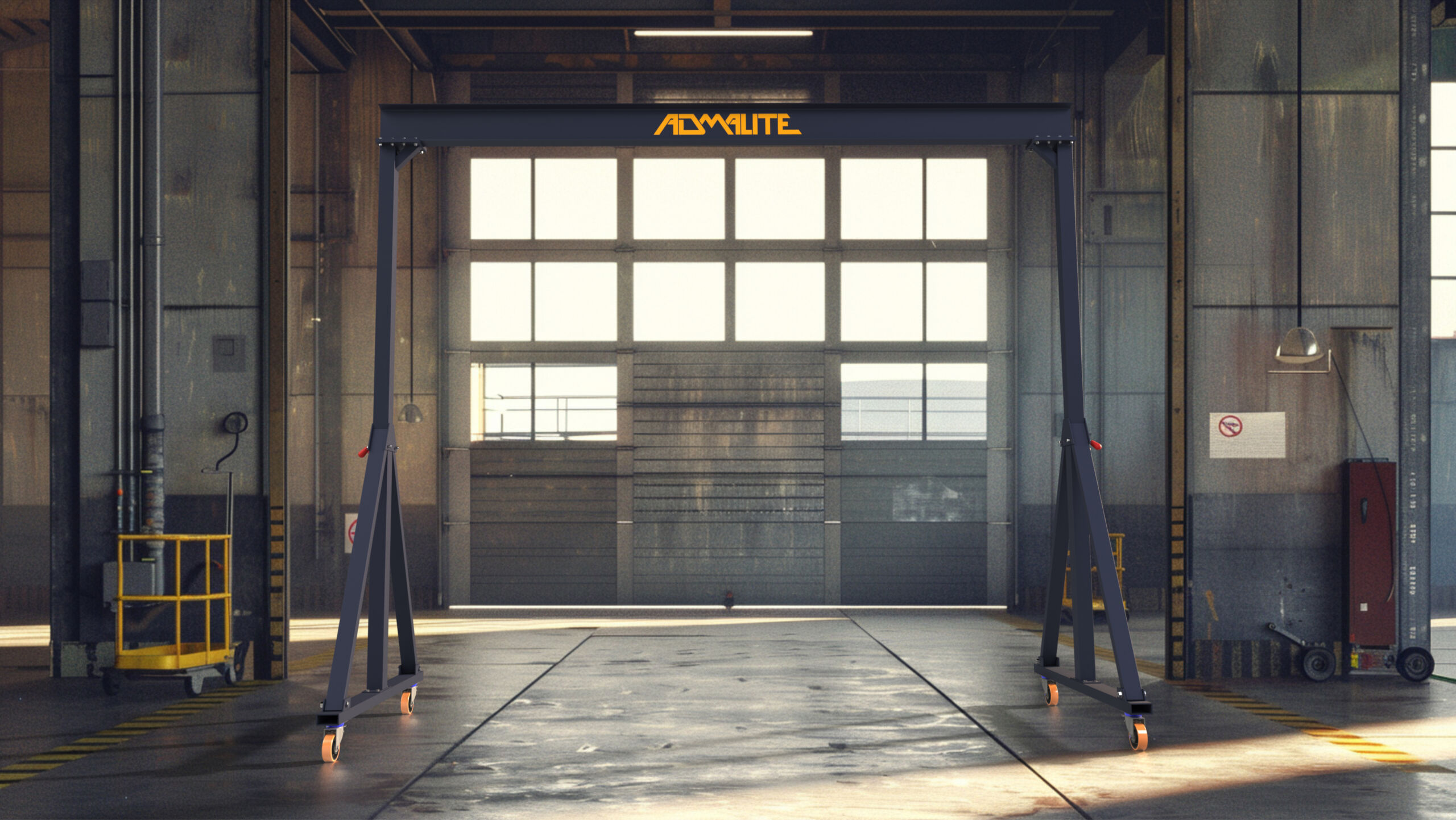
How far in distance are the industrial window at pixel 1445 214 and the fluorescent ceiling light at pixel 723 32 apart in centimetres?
1079

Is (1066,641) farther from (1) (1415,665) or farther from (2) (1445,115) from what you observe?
(2) (1445,115)

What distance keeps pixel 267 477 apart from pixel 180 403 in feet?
3.50

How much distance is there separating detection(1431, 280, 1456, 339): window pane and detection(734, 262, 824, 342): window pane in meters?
10.1

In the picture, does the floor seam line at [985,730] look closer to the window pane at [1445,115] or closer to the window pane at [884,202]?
the window pane at [884,202]

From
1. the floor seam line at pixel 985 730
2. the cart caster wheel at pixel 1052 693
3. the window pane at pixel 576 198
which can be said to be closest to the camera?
the floor seam line at pixel 985 730

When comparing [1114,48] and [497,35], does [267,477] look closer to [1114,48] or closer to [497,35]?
[497,35]

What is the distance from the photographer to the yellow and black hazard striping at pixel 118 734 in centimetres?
681

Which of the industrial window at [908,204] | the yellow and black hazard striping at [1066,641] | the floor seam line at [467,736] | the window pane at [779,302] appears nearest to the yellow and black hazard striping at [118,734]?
the floor seam line at [467,736]

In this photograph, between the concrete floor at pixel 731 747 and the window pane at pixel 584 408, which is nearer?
the concrete floor at pixel 731 747

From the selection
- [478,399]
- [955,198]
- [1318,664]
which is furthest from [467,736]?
[955,198]

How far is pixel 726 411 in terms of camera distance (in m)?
18.9

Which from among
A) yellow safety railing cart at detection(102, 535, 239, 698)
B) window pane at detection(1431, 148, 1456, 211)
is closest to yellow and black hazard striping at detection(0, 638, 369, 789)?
yellow safety railing cart at detection(102, 535, 239, 698)

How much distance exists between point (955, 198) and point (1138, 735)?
42.7ft

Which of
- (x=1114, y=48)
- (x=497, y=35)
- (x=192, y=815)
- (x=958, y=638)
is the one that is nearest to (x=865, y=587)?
(x=958, y=638)
